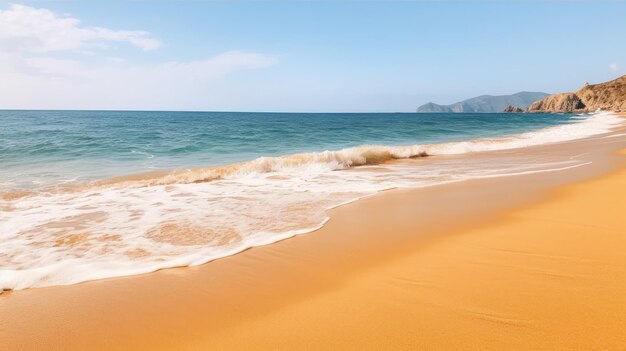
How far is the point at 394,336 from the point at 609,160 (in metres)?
13.7

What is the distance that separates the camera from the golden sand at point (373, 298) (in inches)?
91.9

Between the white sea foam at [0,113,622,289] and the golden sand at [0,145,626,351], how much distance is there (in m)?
0.44

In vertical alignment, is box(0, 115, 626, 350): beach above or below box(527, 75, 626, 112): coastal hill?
below

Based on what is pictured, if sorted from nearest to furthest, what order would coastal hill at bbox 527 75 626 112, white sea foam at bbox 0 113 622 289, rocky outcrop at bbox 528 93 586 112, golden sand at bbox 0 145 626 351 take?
golden sand at bbox 0 145 626 351
white sea foam at bbox 0 113 622 289
coastal hill at bbox 527 75 626 112
rocky outcrop at bbox 528 93 586 112

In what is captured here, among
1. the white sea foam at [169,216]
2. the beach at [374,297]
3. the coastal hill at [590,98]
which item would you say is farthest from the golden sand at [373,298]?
the coastal hill at [590,98]

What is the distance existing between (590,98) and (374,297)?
481 ft

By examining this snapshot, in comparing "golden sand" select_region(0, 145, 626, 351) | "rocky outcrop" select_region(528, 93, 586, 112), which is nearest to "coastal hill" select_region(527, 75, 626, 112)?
"rocky outcrop" select_region(528, 93, 586, 112)

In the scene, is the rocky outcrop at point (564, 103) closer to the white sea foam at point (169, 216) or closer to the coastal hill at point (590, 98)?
the coastal hill at point (590, 98)

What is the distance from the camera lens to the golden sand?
233 cm

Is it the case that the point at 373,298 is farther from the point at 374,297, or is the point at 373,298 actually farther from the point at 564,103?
the point at 564,103

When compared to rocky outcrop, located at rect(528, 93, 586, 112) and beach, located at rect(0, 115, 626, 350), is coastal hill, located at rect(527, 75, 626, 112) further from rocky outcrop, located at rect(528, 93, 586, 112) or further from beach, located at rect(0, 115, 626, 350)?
beach, located at rect(0, 115, 626, 350)

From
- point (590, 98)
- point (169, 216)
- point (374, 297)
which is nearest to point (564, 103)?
point (590, 98)

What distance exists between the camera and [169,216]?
5961 millimetres

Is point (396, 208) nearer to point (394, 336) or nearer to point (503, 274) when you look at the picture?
point (503, 274)
